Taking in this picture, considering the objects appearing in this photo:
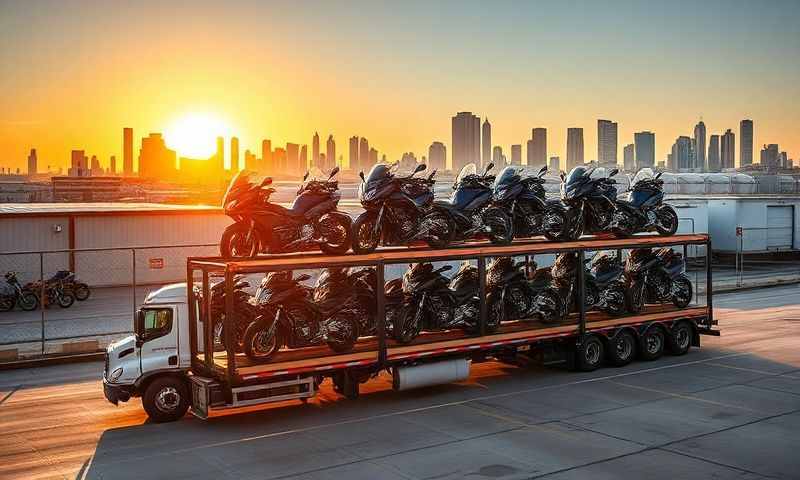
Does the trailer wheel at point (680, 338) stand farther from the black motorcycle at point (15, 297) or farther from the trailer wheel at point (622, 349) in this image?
the black motorcycle at point (15, 297)

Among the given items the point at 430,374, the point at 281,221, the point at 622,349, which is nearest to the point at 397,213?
the point at 281,221

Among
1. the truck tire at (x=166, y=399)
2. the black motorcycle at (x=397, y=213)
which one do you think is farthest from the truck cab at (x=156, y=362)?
the black motorcycle at (x=397, y=213)

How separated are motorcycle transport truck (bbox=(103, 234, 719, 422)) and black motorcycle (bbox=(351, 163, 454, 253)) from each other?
365 millimetres

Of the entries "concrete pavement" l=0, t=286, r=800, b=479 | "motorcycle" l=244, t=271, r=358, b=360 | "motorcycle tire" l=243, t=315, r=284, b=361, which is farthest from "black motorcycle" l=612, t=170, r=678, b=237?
"motorcycle tire" l=243, t=315, r=284, b=361

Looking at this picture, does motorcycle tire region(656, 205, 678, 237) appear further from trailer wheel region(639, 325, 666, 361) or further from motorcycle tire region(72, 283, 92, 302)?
motorcycle tire region(72, 283, 92, 302)

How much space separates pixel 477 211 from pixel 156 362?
294 inches

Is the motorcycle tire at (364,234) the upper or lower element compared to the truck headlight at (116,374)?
upper

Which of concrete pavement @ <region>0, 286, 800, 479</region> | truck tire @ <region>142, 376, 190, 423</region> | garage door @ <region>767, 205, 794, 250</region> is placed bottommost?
concrete pavement @ <region>0, 286, 800, 479</region>

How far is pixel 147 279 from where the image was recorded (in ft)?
124

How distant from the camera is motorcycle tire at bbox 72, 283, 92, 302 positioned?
108 ft

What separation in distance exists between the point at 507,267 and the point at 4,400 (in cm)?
1090

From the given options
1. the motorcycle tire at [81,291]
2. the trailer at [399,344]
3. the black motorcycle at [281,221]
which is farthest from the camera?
the motorcycle tire at [81,291]

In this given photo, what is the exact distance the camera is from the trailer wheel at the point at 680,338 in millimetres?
21172

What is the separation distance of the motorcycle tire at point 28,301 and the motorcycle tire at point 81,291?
5.01ft
